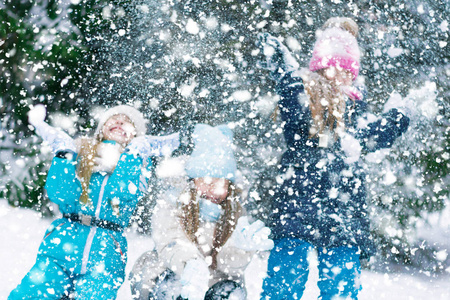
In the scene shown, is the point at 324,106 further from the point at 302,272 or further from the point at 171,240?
the point at 171,240

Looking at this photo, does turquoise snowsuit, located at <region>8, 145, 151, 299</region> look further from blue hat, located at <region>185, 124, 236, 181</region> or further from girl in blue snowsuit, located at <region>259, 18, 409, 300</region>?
girl in blue snowsuit, located at <region>259, 18, 409, 300</region>

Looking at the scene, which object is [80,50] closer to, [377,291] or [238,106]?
[238,106]

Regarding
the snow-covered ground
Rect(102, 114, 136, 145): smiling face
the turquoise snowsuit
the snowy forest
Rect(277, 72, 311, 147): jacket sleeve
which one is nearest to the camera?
the turquoise snowsuit

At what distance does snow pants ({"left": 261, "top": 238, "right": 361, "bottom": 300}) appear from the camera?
6.72 feet

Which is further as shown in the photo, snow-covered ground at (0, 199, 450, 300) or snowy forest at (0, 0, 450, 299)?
snowy forest at (0, 0, 450, 299)

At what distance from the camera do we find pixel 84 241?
2088 millimetres

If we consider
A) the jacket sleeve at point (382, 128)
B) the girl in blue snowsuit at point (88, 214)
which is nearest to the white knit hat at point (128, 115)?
the girl in blue snowsuit at point (88, 214)

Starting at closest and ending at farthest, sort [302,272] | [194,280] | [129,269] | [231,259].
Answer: [194,280] < [302,272] < [231,259] < [129,269]

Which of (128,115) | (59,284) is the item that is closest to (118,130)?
(128,115)

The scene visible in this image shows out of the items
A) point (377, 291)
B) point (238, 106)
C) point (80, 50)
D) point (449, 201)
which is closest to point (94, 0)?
point (80, 50)

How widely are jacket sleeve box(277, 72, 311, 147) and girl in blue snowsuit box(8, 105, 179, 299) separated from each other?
2.25 ft

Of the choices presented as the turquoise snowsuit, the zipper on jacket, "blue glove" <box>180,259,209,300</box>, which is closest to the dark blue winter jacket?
"blue glove" <box>180,259,209,300</box>

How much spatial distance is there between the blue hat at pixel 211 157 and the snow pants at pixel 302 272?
1.72ft

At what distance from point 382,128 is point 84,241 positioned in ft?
6.07
